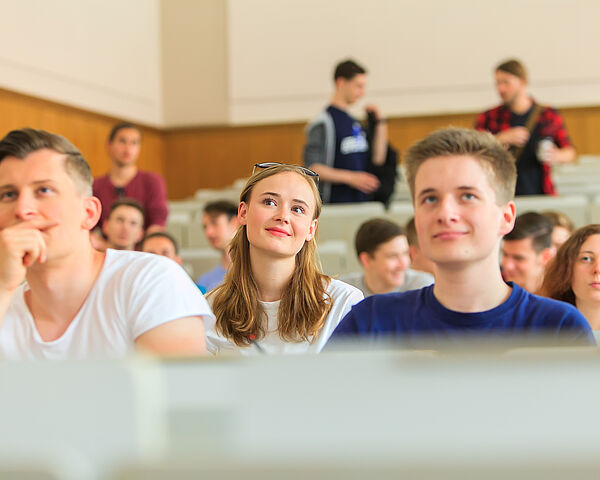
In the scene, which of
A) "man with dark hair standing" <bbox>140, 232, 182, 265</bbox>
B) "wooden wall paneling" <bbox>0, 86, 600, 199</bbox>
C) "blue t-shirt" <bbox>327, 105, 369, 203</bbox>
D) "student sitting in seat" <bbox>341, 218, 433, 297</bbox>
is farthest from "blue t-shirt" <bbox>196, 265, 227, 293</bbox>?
"wooden wall paneling" <bbox>0, 86, 600, 199</bbox>

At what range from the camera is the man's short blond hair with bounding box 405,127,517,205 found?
5.15 feet

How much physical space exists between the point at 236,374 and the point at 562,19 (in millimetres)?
9840

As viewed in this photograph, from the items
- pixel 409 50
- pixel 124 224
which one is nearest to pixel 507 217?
pixel 124 224

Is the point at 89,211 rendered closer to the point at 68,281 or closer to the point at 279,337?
the point at 68,281

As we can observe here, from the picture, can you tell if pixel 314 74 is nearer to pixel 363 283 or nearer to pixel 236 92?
pixel 236 92

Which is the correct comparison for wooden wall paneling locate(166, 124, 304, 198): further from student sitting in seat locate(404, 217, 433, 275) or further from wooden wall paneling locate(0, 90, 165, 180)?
student sitting in seat locate(404, 217, 433, 275)

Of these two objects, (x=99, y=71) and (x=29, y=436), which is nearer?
(x=29, y=436)

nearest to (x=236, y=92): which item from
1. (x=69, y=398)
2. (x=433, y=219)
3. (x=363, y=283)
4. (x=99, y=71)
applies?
(x=99, y=71)

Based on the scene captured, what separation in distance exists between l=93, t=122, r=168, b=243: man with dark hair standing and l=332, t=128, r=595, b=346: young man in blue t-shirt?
319cm

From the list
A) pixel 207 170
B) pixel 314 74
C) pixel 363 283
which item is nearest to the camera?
pixel 363 283

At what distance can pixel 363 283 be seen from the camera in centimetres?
332

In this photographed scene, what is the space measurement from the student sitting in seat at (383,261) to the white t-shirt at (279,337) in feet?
3.04

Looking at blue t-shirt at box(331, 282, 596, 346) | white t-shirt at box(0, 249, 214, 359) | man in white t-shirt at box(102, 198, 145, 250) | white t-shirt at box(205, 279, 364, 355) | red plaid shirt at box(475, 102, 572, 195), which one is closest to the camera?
blue t-shirt at box(331, 282, 596, 346)

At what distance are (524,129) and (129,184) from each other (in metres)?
2.32
